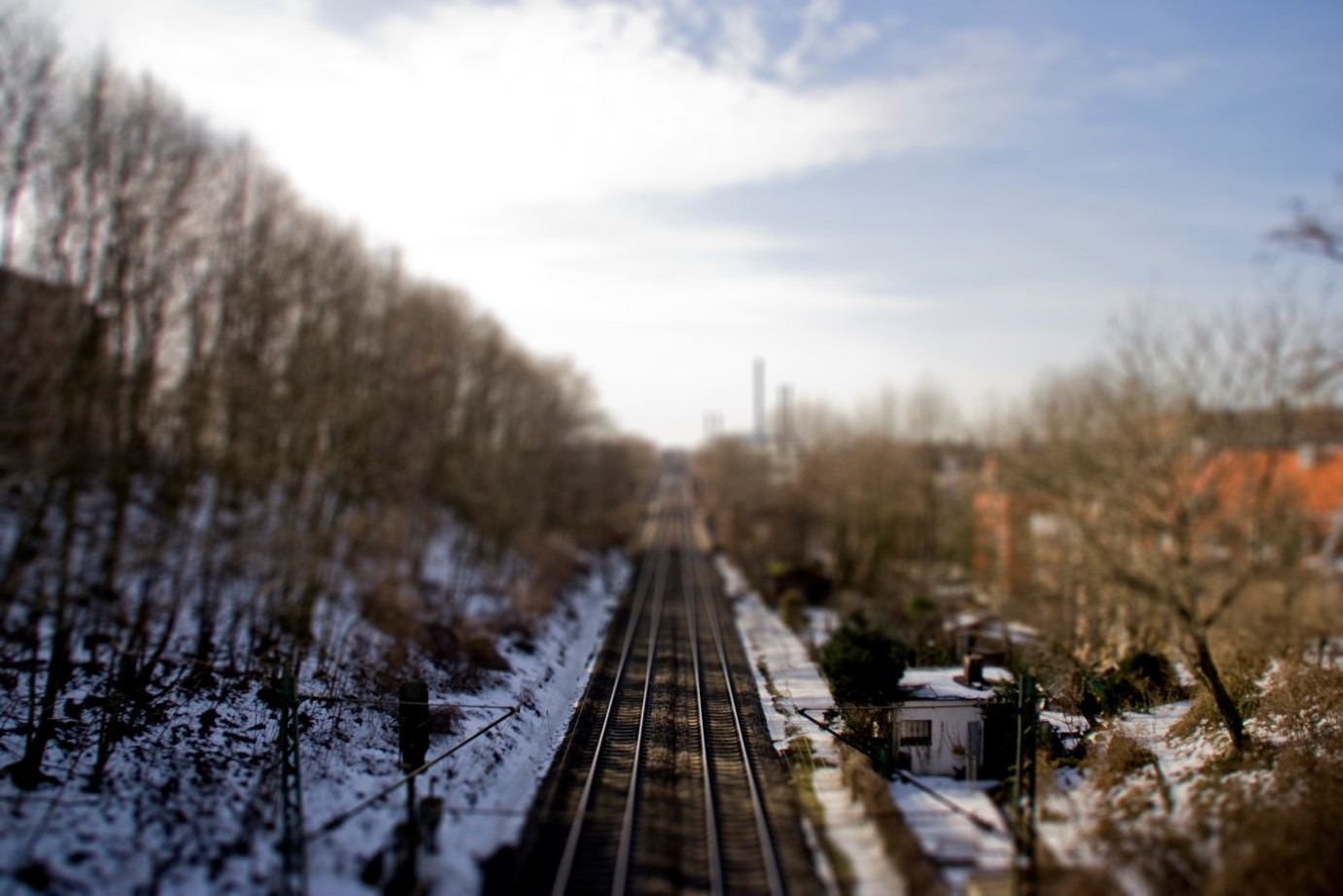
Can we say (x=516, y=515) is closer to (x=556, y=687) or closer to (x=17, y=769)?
(x=556, y=687)

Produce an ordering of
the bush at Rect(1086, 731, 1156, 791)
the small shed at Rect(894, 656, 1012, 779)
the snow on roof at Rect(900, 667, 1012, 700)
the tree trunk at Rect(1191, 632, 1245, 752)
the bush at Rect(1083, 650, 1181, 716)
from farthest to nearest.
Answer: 1. the bush at Rect(1083, 650, 1181, 716)
2. the snow on roof at Rect(900, 667, 1012, 700)
3. the small shed at Rect(894, 656, 1012, 779)
4. the tree trunk at Rect(1191, 632, 1245, 752)
5. the bush at Rect(1086, 731, 1156, 791)

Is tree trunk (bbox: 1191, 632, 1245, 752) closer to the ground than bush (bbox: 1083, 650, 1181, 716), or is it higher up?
higher up

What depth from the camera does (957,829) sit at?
29.9ft

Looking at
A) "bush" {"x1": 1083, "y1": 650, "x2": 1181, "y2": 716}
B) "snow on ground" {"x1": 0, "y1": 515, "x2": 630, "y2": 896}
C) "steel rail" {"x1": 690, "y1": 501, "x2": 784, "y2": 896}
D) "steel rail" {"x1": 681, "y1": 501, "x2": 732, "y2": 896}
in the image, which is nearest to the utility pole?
"steel rail" {"x1": 690, "y1": 501, "x2": 784, "y2": 896}

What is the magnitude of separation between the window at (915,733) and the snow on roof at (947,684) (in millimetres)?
812

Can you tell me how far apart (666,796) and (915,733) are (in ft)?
13.4

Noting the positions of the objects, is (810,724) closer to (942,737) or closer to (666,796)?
(942,737)

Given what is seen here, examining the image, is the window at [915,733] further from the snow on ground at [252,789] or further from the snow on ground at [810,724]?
the snow on ground at [252,789]

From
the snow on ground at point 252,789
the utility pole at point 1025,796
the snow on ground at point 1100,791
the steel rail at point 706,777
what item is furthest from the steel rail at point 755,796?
the snow on ground at point 1100,791

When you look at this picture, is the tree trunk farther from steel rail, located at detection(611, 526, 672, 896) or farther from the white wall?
steel rail, located at detection(611, 526, 672, 896)

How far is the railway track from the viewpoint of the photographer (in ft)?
26.2

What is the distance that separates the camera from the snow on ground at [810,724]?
815 cm

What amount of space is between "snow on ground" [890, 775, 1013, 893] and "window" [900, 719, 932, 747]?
80 centimetres

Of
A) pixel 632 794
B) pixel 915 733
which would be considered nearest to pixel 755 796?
pixel 632 794
